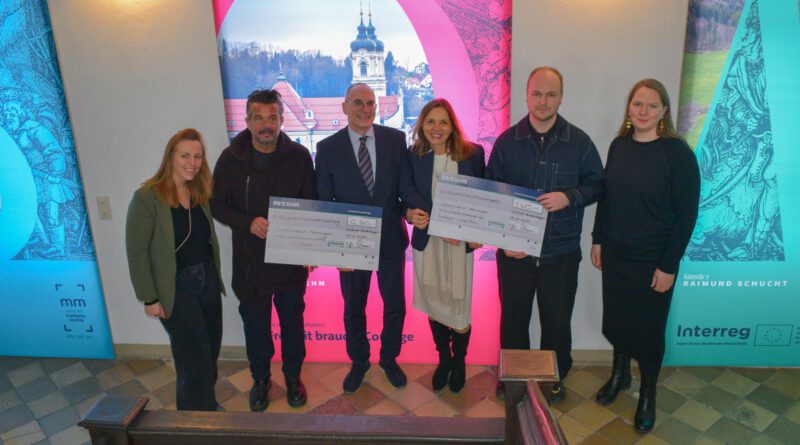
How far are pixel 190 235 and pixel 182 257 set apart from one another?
110 millimetres

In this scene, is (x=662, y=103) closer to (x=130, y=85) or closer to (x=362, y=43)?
(x=362, y=43)

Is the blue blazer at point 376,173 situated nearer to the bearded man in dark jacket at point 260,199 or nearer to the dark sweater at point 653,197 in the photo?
the bearded man in dark jacket at point 260,199

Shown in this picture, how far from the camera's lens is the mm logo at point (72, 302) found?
12.7 feet

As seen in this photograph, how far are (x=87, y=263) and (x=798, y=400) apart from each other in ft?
14.8

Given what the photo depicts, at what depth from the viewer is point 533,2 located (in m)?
3.08

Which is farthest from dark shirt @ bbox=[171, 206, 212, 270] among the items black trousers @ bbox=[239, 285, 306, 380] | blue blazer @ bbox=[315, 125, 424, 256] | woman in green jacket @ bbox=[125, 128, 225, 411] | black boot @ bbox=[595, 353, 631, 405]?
black boot @ bbox=[595, 353, 631, 405]

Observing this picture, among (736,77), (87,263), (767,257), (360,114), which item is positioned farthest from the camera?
(87,263)

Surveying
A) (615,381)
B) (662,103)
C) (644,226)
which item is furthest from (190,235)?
(615,381)

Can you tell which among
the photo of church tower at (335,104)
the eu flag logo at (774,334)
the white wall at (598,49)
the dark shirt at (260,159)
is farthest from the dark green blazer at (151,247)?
the eu flag logo at (774,334)

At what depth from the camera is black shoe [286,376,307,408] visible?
3330mm

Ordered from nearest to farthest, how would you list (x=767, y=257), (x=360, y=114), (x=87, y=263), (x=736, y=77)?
(x=360, y=114) < (x=736, y=77) < (x=767, y=257) < (x=87, y=263)

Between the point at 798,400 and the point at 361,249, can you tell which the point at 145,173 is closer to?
the point at 361,249

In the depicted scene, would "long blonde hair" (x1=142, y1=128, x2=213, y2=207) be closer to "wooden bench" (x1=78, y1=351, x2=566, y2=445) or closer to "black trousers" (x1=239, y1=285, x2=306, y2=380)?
"black trousers" (x1=239, y1=285, x2=306, y2=380)

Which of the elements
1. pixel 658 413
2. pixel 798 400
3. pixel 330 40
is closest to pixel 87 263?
pixel 330 40
